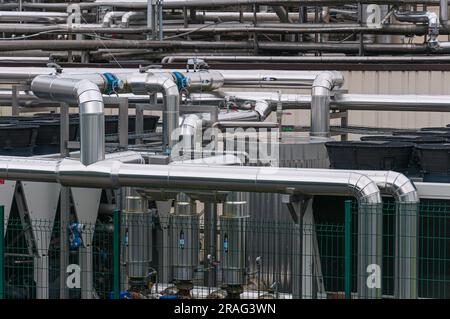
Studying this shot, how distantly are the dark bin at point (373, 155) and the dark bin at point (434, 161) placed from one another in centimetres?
15

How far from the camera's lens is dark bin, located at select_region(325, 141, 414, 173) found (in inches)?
383

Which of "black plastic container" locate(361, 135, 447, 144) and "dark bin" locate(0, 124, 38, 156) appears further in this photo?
"dark bin" locate(0, 124, 38, 156)

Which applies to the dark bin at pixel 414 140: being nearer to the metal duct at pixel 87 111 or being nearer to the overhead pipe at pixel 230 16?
the metal duct at pixel 87 111

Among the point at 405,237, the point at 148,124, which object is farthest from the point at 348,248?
the point at 148,124

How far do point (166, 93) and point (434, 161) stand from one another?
274 centimetres

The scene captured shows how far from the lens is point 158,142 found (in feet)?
38.6

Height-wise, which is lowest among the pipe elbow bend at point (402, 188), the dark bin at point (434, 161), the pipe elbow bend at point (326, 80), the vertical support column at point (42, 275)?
the vertical support column at point (42, 275)

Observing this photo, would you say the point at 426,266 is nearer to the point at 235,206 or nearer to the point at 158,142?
the point at 235,206

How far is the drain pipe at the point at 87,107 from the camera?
30.1 feet

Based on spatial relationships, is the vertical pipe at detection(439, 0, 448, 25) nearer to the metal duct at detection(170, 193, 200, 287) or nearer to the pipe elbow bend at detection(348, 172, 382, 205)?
the metal duct at detection(170, 193, 200, 287)

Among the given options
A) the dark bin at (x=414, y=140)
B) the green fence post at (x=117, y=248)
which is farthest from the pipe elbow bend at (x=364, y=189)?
the green fence post at (x=117, y=248)

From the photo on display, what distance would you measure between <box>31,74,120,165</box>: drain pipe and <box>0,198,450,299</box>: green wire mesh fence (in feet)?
1.89

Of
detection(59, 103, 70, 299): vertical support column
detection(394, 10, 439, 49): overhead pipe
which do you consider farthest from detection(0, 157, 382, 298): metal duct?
detection(394, 10, 439, 49): overhead pipe
